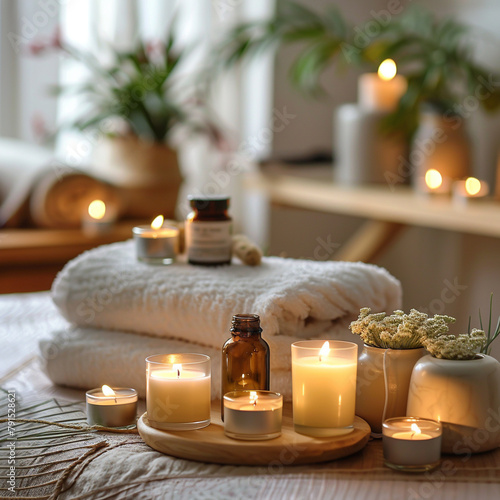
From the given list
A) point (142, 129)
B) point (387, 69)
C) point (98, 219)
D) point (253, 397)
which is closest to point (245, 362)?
point (253, 397)

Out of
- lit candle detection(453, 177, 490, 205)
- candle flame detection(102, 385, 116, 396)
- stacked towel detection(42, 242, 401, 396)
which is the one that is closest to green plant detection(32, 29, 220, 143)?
lit candle detection(453, 177, 490, 205)

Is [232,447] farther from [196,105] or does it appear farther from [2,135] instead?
[2,135]

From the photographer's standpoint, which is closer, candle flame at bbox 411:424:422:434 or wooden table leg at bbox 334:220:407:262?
candle flame at bbox 411:424:422:434

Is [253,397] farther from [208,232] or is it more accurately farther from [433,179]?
[433,179]

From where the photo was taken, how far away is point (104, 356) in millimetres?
758

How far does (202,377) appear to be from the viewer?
23.7 inches

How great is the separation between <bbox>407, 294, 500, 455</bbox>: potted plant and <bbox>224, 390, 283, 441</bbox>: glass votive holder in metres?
0.11

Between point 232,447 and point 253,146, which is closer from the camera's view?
point 232,447

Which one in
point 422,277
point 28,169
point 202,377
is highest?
point 28,169

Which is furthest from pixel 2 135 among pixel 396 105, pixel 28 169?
pixel 396 105

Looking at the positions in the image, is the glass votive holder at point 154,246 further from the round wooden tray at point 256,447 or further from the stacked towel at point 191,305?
the round wooden tray at point 256,447

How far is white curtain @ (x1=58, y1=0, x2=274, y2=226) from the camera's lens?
269 cm

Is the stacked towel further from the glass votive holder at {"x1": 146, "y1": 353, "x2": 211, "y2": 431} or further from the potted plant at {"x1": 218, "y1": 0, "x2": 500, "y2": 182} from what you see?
the potted plant at {"x1": 218, "y1": 0, "x2": 500, "y2": 182}

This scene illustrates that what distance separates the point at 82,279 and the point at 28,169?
1530mm
